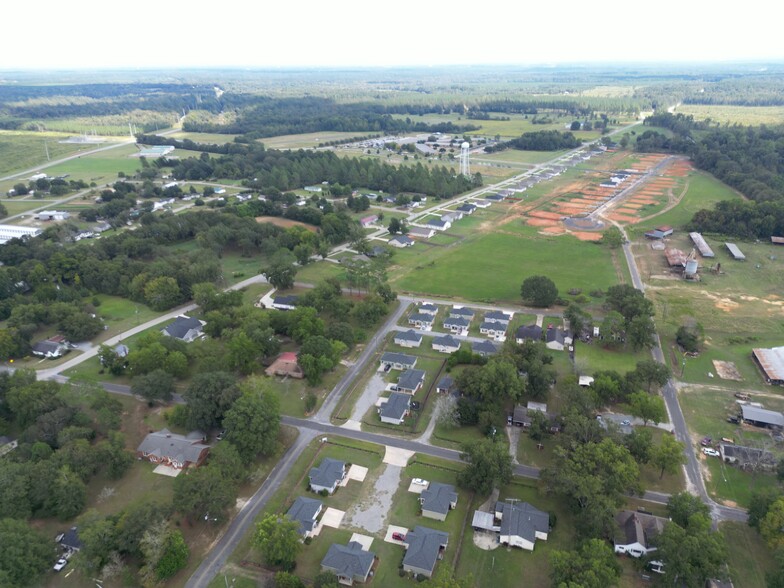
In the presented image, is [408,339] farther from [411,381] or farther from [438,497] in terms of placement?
[438,497]

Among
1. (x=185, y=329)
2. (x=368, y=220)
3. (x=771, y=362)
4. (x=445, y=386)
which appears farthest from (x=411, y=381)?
(x=368, y=220)

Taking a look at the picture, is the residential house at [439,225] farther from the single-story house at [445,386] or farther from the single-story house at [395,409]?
the single-story house at [395,409]

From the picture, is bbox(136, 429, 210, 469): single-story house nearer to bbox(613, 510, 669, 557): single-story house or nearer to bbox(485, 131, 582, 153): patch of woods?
bbox(613, 510, 669, 557): single-story house

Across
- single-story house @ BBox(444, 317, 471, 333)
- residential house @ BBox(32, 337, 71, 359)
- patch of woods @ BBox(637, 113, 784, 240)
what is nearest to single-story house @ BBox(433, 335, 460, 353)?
single-story house @ BBox(444, 317, 471, 333)

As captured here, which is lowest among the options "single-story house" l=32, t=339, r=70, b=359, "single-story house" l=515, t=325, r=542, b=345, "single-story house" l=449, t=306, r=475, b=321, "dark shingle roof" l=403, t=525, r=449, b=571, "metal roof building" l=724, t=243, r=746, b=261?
"single-story house" l=32, t=339, r=70, b=359

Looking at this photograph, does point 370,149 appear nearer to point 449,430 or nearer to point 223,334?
point 223,334

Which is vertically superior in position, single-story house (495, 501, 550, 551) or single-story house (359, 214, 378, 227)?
single-story house (359, 214, 378, 227)

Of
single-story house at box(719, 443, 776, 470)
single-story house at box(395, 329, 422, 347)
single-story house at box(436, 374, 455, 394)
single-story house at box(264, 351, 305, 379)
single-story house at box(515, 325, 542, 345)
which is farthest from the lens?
single-story house at box(395, 329, 422, 347)

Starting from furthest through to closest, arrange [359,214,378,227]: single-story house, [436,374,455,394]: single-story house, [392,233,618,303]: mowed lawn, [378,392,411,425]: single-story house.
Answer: [359,214,378,227]: single-story house < [392,233,618,303]: mowed lawn < [436,374,455,394]: single-story house < [378,392,411,425]: single-story house
